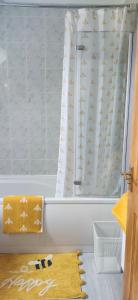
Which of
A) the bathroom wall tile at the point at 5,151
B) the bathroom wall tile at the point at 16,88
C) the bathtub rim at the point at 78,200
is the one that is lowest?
the bathtub rim at the point at 78,200

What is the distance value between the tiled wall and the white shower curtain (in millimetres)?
649

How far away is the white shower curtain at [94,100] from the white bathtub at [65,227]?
0.14m

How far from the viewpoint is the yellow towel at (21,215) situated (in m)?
2.43

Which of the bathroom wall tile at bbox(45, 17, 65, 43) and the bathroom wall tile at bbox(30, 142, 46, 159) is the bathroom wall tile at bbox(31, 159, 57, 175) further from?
the bathroom wall tile at bbox(45, 17, 65, 43)

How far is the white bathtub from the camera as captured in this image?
2469 millimetres

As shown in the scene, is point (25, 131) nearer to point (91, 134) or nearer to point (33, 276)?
point (91, 134)

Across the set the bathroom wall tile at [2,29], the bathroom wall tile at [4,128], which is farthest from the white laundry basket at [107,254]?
the bathroom wall tile at [2,29]

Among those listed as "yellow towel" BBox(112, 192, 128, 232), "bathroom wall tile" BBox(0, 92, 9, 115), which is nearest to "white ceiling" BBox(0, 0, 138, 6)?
"bathroom wall tile" BBox(0, 92, 9, 115)

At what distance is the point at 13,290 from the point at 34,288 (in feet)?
0.49

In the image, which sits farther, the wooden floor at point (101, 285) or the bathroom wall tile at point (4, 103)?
the bathroom wall tile at point (4, 103)

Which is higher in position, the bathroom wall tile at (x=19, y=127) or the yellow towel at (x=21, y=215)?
the bathroom wall tile at (x=19, y=127)

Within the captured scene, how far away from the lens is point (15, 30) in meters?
3.04

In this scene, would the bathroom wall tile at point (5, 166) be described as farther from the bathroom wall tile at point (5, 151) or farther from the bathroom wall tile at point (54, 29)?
the bathroom wall tile at point (54, 29)

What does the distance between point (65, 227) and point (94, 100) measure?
1.14m
